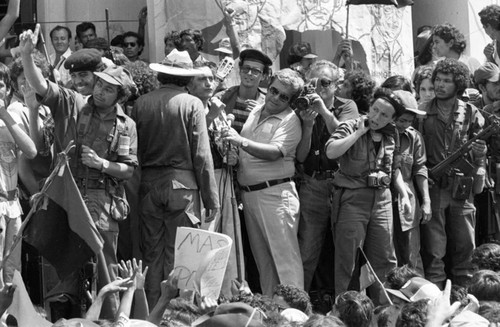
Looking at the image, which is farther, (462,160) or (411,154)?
(462,160)

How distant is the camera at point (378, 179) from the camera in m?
11.6

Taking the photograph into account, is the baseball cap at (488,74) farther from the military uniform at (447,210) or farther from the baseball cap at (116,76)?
the baseball cap at (116,76)

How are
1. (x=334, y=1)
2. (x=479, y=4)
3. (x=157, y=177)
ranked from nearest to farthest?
(x=157, y=177), (x=334, y=1), (x=479, y=4)

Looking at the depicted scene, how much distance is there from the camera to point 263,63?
39.2 ft

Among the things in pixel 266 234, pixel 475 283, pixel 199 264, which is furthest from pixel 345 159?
pixel 199 264

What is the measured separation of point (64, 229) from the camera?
10.2m

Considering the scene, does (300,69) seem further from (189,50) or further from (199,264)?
(199,264)

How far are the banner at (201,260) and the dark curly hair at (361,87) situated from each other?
3.01 m

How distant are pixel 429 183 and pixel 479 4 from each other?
4500 millimetres

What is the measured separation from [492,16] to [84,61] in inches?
182

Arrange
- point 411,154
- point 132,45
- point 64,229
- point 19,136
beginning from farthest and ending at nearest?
point 132,45 < point 411,154 < point 19,136 < point 64,229

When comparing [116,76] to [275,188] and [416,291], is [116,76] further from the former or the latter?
[416,291]

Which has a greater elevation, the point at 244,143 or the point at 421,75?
the point at 421,75

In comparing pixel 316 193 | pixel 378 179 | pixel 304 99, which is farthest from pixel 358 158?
pixel 304 99
